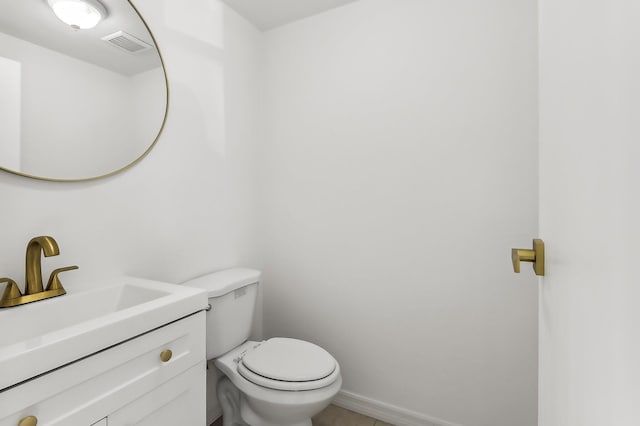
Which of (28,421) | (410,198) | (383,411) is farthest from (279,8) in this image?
(383,411)

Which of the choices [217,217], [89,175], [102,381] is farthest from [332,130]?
[102,381]

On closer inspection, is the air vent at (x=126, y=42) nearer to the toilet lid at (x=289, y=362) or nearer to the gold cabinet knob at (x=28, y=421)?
the gold cabinet knob at (x=28, y=421)

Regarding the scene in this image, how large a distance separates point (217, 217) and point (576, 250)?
65.1 inches

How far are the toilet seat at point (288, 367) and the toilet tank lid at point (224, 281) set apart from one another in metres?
0.33

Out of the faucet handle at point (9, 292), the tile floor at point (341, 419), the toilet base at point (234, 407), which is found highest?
the faucet handle at point (9, 292)

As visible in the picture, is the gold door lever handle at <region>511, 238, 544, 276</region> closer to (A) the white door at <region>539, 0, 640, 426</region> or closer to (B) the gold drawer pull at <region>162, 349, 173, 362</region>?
(A) the white door at <region>539, 0, 640, 426</region>

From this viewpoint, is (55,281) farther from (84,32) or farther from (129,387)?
(84,32)

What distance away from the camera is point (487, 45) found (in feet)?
4.91

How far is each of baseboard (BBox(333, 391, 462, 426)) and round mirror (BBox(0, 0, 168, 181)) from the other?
5.54 ft

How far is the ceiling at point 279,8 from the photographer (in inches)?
71.1

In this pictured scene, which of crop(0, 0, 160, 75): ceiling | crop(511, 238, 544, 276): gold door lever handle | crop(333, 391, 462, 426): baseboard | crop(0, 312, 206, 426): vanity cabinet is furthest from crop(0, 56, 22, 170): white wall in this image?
crop(333, 391, 462, 426): baseboard

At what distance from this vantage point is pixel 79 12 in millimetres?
1177

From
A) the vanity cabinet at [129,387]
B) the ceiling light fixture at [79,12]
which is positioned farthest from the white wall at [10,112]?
the vanity cabinet at [129,387]

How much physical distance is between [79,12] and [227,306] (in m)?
1.32
